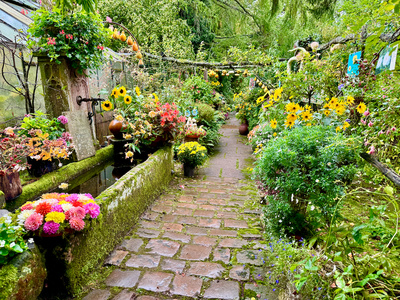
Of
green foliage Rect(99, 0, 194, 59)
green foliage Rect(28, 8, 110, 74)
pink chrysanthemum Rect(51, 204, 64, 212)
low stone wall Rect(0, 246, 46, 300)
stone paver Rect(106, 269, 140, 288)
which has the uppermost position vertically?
green foliage Rect(99, 0, 194, 59)

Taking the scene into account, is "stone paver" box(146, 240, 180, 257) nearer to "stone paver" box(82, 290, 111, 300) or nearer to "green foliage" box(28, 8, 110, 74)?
"stone paver" box(82, 290, 111, 300)

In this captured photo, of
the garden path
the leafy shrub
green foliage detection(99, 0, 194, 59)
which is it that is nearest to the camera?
the garden path

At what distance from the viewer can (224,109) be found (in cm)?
1084

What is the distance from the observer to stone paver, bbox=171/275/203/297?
1.76m

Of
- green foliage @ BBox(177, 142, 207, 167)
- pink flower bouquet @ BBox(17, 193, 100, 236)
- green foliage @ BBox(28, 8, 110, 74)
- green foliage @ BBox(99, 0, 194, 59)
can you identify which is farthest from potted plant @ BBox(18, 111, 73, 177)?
green foliage @ BBox(99, 0, 194, 59)

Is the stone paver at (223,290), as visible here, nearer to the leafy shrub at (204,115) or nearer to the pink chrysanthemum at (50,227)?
the pink chrysanthemum at (50,227)

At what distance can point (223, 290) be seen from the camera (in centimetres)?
179

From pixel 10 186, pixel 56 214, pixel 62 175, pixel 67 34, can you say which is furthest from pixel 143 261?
pixel 67 34

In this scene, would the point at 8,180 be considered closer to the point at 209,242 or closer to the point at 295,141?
the point at 209,242

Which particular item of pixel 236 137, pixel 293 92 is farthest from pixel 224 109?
pixel 293 92

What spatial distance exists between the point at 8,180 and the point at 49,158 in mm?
509

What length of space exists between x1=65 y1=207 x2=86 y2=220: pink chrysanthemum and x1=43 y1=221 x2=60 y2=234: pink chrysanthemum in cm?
9

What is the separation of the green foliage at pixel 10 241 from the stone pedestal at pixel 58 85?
7.99 feet

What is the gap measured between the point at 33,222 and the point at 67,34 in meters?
2.58
